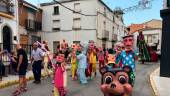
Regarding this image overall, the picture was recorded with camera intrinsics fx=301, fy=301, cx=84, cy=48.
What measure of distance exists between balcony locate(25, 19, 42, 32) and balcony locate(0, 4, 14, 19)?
8.44m

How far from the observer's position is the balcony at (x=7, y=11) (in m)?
27.6

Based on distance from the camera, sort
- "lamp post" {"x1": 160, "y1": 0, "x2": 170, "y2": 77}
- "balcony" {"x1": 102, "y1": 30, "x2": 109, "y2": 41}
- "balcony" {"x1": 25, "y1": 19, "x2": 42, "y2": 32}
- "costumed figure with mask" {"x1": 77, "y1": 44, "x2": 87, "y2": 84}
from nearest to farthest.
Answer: "costumed figure with mask" {"x1": 77, "y1": 44, "x2": 87, "y2": 84}, "lamp post" {"x1": 160, "y1": 0, "x2": 170, "y2": 77}, "balcony" {"x1": 25, "y1": 19, "x2": 42, "y2": 32}, "balcony" {"x1": 102, "y1": 30, "x2": 109, "y2": 41}

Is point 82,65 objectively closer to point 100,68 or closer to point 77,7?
point 100,68

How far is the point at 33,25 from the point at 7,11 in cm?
1135

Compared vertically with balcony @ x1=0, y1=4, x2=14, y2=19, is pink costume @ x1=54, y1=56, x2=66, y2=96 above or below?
below

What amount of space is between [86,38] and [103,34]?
4.69 metres

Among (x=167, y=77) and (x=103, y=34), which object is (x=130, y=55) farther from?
(x=103, y=34)

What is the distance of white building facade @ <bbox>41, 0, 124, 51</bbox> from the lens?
42062mm

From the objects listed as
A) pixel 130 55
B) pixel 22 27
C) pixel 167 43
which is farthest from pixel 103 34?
pixel 130 55

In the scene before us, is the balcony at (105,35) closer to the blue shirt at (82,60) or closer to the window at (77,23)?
the window at (77,23)

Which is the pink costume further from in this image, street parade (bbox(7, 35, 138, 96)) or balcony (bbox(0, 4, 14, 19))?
balcony (bbox(0, 4, 14, 19))

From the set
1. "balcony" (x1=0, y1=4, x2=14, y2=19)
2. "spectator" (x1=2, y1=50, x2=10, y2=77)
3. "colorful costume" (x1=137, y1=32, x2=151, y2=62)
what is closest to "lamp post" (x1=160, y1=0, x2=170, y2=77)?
"spectator" (x1=2, y1=50, x2=10, y2=77)

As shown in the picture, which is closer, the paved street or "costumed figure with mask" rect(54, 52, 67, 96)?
"costumed figure with mask" rect(54, 52, 67, 96)

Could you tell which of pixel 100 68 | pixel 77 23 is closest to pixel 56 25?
pixel 77 23
